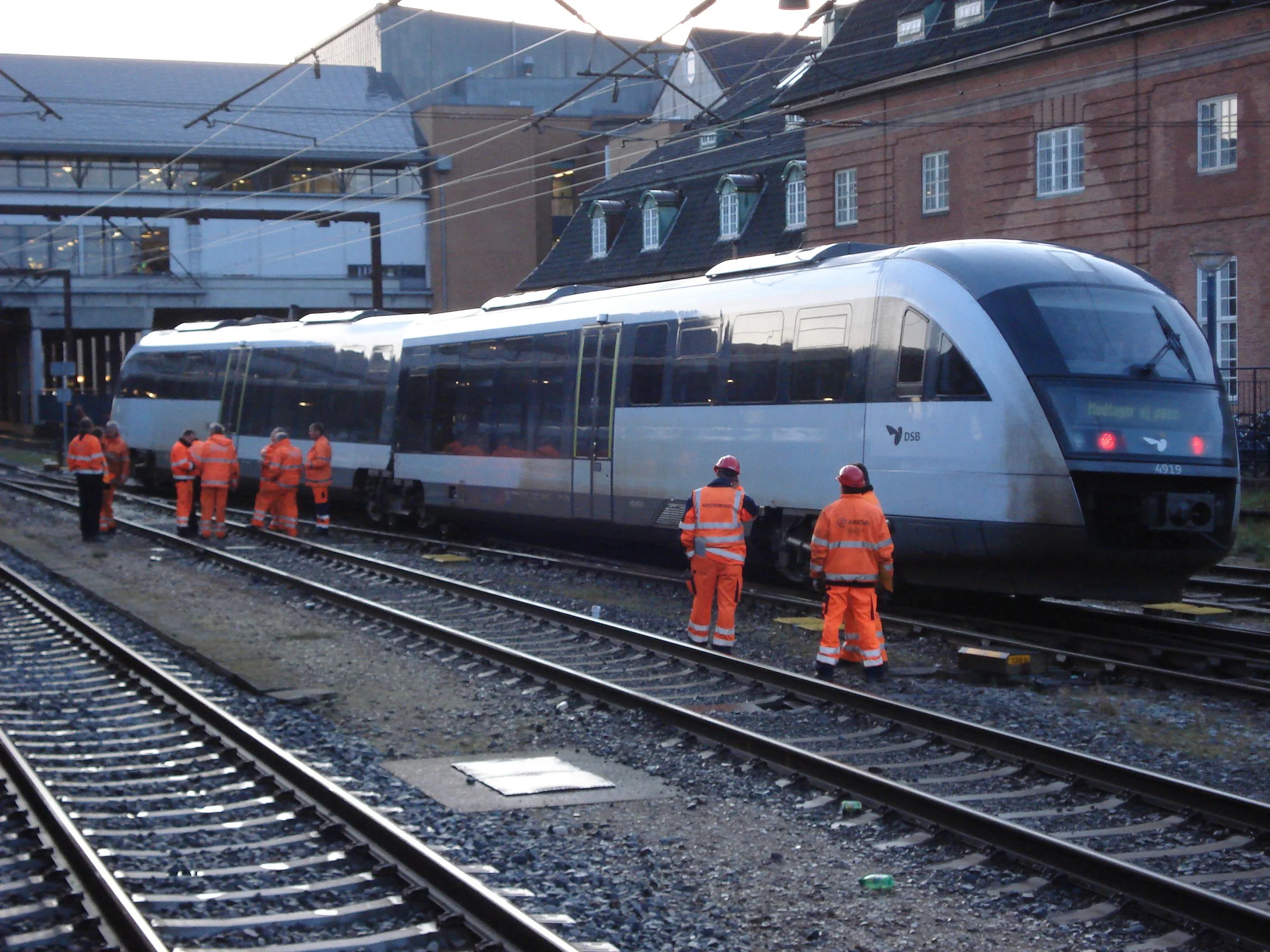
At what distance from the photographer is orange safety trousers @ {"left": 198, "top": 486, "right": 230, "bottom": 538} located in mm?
23250

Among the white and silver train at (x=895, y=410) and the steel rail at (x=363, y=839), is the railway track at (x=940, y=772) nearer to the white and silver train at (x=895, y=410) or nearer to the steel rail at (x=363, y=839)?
the steel rail at (x=363, y=839)

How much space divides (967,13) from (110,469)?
2019cm

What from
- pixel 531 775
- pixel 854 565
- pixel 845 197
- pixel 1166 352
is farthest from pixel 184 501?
pixel 845 197

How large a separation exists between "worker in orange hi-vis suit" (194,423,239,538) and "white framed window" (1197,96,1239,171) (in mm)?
18178

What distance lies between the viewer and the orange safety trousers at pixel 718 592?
12.3 meters

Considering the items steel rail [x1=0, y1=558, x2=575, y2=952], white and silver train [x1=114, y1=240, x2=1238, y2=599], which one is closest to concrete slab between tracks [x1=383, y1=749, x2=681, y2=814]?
steel rail [x1=0, y1=558, x2=575, y2=952]

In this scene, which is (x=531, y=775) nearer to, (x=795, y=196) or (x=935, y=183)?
(x=935, y=183)

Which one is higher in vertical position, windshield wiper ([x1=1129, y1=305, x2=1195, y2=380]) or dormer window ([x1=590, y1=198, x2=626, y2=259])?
dormer window ([x1=590, y1=198, x2=626, y2=259])

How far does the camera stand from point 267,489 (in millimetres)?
24312

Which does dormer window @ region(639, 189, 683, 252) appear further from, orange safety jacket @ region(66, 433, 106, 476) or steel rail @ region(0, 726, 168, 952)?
steel rail @ region(0, 726, 168, 952)

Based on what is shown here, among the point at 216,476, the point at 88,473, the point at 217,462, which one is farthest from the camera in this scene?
the point at 216,476

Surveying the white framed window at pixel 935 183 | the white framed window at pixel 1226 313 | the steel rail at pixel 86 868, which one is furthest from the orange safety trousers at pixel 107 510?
the white framed window at pixel 1226 313

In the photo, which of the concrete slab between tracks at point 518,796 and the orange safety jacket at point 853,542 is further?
the orange safety jacket at point 853,542

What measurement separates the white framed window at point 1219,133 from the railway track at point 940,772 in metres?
19.6
